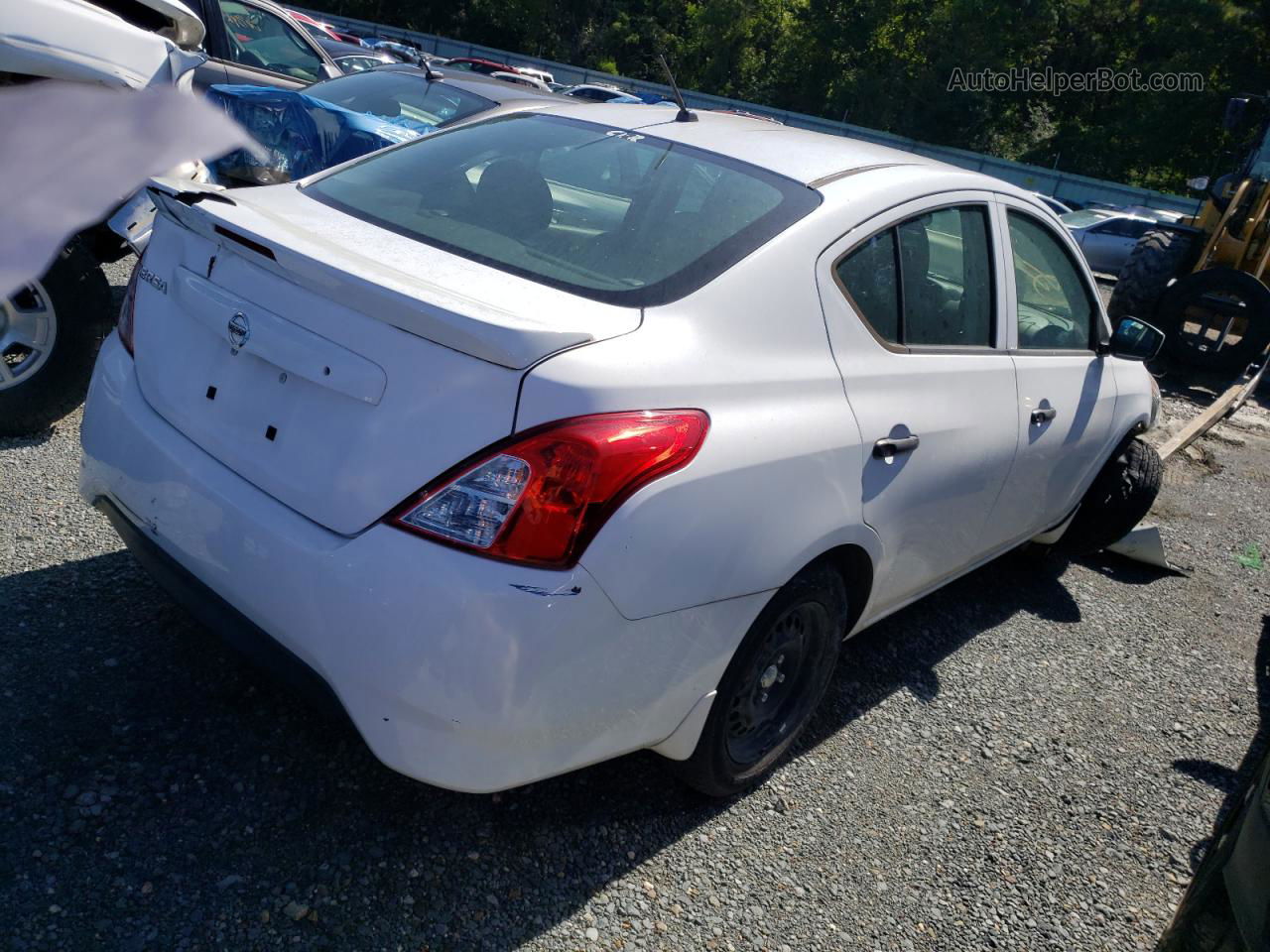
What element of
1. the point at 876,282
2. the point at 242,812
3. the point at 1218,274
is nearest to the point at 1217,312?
the point at 1218,274

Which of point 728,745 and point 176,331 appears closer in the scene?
point 176,331

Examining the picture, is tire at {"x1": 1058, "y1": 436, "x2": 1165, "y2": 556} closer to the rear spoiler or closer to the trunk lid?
the trunk lid

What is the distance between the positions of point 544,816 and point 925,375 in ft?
5.12

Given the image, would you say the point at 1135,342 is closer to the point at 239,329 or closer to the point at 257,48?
the point at 239,329

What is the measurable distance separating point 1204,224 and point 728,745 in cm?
1185

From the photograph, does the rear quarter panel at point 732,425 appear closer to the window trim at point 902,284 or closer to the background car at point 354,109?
the window trim at point 902,284

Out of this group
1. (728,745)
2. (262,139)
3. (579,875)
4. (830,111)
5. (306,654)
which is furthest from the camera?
(830,111)

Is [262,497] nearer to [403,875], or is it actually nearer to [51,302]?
[403,875]

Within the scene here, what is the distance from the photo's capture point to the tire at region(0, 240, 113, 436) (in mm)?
3850

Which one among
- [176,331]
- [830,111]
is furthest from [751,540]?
[830,111]

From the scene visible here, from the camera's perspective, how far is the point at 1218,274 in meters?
10.3

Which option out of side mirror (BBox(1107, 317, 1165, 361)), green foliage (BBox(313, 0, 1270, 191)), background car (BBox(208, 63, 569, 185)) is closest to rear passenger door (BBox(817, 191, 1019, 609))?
side mirror (BBox(1107, 317, 1165, 361))

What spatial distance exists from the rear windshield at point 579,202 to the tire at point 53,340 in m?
1.42

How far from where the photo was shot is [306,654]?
213 centimetres
